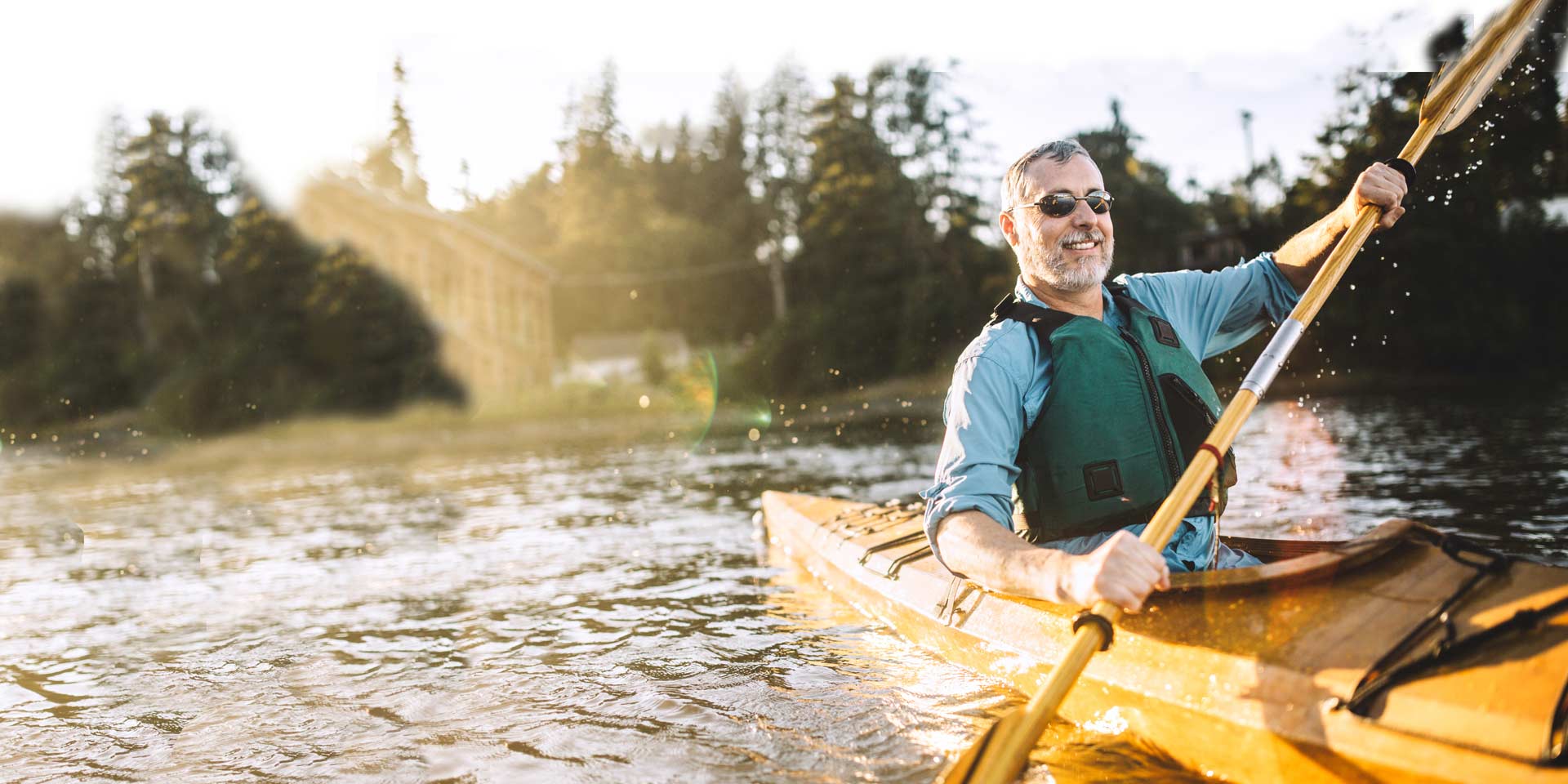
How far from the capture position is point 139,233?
46.4 meters

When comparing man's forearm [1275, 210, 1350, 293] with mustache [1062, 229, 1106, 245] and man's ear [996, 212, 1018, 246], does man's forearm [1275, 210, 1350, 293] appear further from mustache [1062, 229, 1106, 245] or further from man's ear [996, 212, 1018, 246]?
man's ear [996, 212, 1018, 246]

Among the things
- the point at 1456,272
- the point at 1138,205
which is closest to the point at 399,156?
the point at 1138,205

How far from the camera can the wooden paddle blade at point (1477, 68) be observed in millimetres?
4422

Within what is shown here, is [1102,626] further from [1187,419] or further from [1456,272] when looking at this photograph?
[1456,272]

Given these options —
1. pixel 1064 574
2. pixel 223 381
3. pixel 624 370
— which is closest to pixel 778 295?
pixel 624 370

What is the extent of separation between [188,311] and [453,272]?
20.6 m

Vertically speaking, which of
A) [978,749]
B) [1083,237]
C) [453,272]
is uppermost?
[453,272]

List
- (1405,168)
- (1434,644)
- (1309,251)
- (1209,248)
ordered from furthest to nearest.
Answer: (1209,248)
(1309,251)
(1405,168)
(1434,644)

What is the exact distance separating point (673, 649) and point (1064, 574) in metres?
2.96

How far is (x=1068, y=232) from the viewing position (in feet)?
11.6

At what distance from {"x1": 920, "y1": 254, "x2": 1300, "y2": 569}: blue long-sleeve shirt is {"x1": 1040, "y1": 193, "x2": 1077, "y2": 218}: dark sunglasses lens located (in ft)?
1.02

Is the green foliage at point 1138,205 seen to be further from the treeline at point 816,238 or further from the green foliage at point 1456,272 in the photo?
the green foliage at point 1456,272

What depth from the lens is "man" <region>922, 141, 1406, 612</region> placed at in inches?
131

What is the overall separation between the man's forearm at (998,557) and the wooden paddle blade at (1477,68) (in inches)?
111
